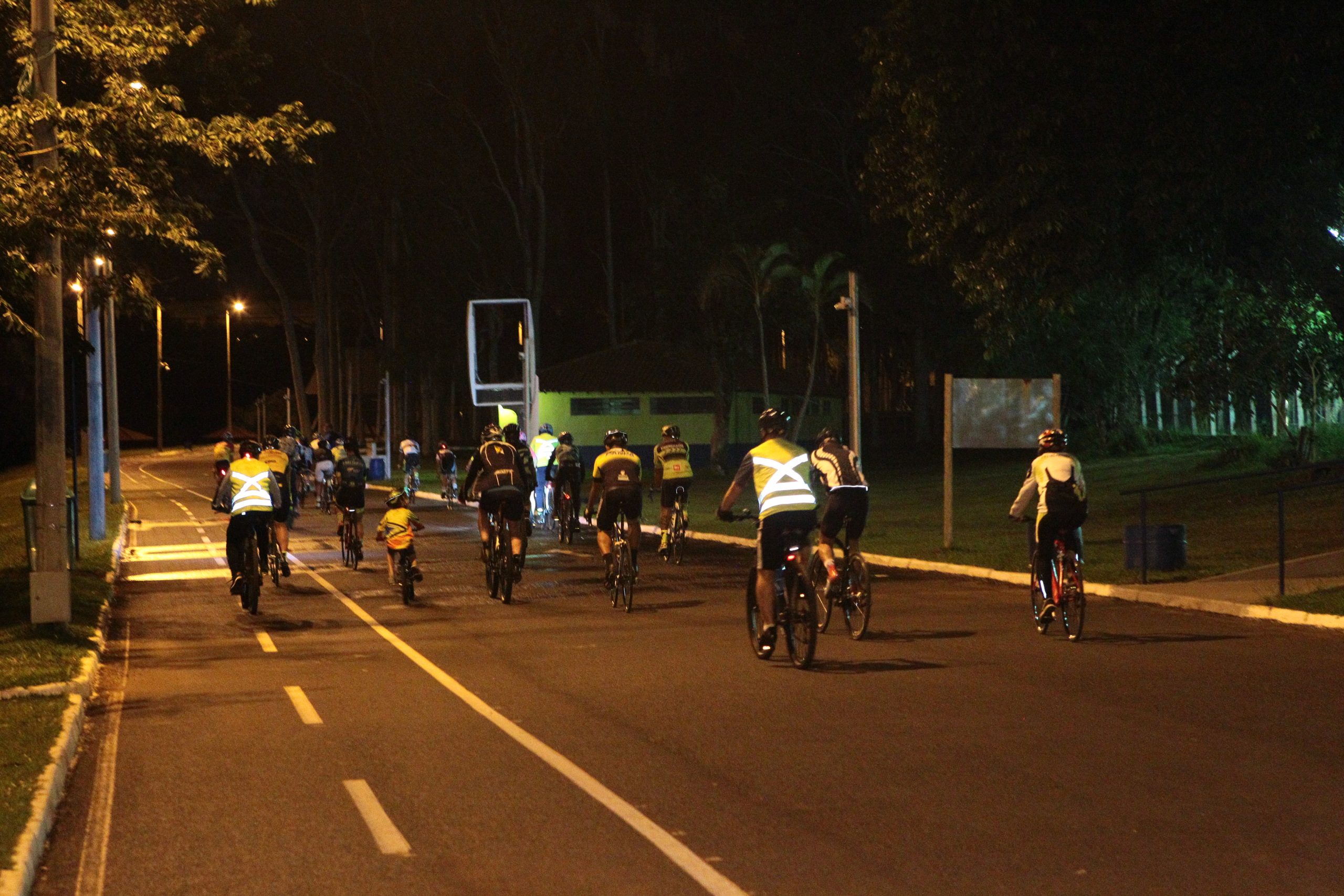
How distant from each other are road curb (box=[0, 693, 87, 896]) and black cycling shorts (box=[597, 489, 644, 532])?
7.87m

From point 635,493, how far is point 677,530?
18.2 feet

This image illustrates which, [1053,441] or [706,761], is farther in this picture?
[1053,441]

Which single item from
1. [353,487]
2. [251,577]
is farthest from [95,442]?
[251,577]

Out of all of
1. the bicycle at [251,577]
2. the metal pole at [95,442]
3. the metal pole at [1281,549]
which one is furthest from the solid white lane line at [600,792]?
the metal pole at [95,442]

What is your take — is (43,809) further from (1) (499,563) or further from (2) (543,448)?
(2) (543,448)

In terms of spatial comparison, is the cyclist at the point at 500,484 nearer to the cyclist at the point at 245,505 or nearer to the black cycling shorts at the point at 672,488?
the cyclist at the point at 245,505

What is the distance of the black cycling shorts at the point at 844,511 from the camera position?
14570mm

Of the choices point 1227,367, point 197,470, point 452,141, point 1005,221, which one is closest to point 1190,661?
point 1005,221

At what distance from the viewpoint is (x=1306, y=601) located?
52.3 feet

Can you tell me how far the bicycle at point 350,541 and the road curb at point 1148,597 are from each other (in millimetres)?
7294

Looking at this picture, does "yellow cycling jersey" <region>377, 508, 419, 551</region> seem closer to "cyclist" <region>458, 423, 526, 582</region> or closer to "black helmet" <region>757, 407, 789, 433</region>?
"cyclist" <region>458, 423, 526, 582</region>

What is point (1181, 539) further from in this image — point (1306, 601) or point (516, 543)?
point (516, 543)

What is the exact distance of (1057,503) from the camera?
14016 mm

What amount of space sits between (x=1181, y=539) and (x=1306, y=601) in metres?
3.37
